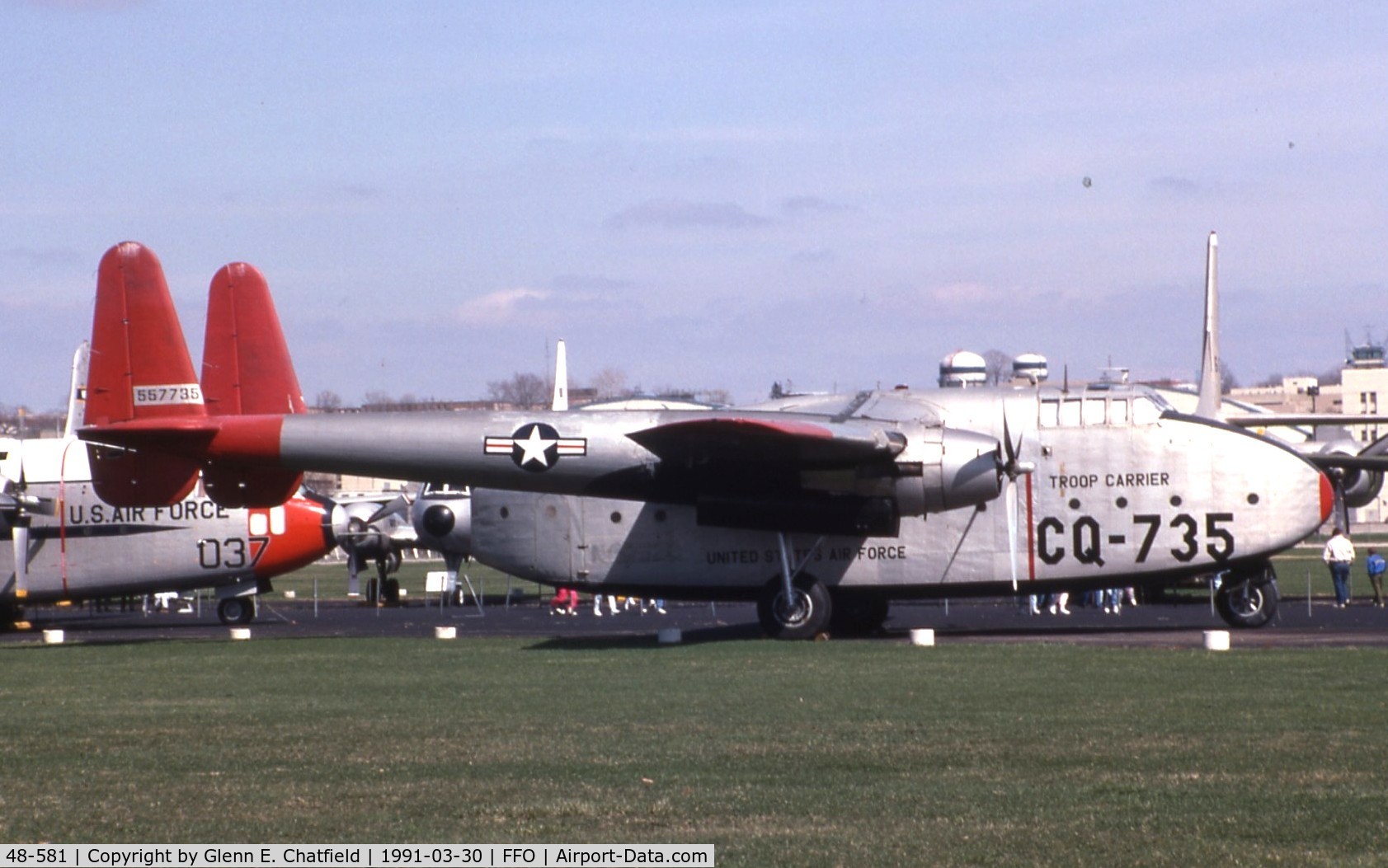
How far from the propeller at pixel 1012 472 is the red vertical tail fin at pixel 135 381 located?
12.8 meters

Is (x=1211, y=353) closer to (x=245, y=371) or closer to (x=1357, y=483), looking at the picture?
(x=1357, y=483)

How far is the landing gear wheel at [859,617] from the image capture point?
2686 centimetres

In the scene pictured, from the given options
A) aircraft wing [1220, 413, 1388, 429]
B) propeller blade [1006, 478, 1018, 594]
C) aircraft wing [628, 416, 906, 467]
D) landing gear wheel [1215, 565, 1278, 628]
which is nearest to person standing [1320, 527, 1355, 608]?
aircraft wing [1220, 413, 1388, 429]

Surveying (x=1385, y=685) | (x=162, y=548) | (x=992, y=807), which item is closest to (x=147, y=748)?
(x=992, y=807)

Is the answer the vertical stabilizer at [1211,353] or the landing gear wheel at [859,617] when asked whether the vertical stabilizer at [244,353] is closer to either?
the landing gear wheel at [859,617]

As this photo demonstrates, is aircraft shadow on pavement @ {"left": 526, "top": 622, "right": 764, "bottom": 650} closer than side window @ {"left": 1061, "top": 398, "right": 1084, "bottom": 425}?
Yes

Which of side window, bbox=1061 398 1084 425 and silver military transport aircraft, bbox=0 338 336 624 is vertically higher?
side window, bbox=1061 398 1084 425

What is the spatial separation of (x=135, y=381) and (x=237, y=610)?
476 inches

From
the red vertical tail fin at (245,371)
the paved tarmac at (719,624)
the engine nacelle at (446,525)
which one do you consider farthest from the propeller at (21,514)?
the red vertical tail fin at (245,371)

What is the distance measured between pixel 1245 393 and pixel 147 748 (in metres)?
168

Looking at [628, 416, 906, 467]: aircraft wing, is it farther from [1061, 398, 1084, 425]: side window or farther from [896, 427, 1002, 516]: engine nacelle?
[1061, 398, 1084, 425]: side window

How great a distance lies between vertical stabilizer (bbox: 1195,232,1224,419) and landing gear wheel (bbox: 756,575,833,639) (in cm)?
1010

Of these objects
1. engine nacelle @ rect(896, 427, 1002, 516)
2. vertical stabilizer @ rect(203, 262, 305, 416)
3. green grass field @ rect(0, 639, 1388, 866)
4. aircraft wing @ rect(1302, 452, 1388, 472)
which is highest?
vertical stabilizer @ rect(203, 262, 305, 416)

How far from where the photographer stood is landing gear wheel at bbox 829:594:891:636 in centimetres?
2686
